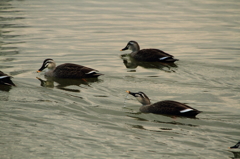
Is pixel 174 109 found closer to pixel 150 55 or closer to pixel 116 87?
pixel 116 87

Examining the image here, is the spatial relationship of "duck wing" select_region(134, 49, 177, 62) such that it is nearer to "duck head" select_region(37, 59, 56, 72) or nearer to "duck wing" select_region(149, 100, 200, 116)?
"duck head" select_region(37, 59, 56, 72)

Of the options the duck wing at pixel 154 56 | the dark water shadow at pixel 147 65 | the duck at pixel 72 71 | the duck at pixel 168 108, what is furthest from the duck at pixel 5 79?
the duck wing at pixel 154 56

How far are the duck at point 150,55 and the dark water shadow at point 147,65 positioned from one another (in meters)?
0.14

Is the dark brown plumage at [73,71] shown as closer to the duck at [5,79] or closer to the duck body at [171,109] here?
the duck at [5,79]

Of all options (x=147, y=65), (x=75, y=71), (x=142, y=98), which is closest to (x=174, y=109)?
(x=142, y=98)

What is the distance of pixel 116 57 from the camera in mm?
16938

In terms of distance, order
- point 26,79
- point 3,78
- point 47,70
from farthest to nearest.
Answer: point 47,70
point 26,79
point 3,78

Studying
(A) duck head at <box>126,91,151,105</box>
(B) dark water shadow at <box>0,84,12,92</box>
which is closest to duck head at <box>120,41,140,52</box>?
(B) dark water shadow at <box>0,84,12,92</box>

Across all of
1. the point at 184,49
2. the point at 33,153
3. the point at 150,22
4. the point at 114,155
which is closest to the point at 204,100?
the point at 114,155

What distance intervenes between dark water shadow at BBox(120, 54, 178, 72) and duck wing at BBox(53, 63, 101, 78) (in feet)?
7.14

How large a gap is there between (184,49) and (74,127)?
912cm

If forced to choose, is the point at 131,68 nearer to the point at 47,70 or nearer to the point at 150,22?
the point at 47,70

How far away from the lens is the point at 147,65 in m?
16.1

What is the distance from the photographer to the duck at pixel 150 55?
15766 millimetres
